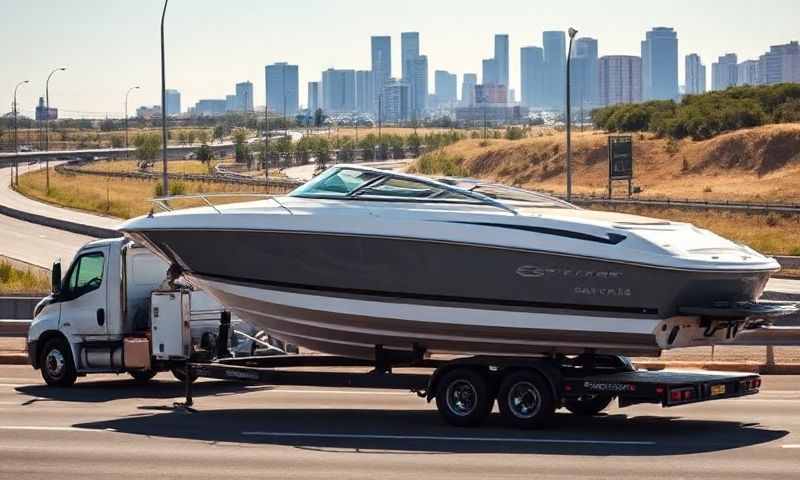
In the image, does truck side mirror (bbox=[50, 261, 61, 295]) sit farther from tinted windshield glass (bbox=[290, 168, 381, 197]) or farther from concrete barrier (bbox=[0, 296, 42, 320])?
concrete barrier (bbox=[0, 296, 42, 320])

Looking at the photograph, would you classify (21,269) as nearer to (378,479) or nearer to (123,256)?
(123,256)

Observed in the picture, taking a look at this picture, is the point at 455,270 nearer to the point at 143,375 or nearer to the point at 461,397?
the point at 461,397

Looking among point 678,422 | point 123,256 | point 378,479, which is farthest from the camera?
point 123,256

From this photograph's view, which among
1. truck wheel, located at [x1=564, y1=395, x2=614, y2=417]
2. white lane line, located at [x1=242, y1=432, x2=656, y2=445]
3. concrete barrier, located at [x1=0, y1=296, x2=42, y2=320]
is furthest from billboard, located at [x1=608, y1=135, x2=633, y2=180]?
white lane line, located at [x1=242, y1=432, x2=656, y2=445]

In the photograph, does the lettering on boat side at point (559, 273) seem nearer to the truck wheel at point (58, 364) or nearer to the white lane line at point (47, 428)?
the white lane line at point (47, 428)

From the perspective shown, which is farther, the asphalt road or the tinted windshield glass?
the tinted windshield glass

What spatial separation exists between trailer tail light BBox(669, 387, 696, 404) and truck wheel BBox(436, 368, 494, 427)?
2.21 metres

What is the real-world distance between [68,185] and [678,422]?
9742 centimetres

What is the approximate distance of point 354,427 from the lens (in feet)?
54.4

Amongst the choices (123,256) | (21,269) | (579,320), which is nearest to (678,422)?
(579,320)

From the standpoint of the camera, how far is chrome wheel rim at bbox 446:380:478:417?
1617cm

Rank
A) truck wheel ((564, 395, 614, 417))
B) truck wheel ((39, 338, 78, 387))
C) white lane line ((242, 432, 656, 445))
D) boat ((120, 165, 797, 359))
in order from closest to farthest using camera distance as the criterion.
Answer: white lane line ((242, 432, 656, 445)) → boat ((120, 165, 797, 359)) → truck wheel ((564, 395, 614, 417)) → truck wheel ((39, 338, 78, 387))

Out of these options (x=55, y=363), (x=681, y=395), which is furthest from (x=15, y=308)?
(x=681, y=395)

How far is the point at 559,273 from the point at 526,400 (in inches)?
60.1
